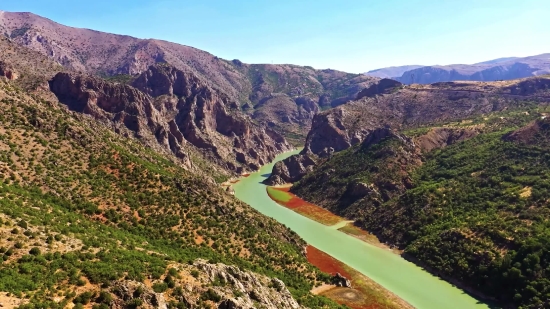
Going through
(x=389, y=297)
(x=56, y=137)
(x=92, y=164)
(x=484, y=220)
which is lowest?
(x=389, y=297)

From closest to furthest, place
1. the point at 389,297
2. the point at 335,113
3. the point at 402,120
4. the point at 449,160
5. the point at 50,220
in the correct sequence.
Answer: the point at 50,220, the point at 389,297, the point at 449,160, the point at 402,120, the point at 335,113

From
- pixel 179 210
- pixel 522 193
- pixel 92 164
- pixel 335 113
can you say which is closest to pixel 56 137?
pixel 92 164

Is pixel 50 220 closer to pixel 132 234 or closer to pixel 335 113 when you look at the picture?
pixel 132 234

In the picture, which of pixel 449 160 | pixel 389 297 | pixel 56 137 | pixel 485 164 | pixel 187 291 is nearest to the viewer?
pixel 187 291

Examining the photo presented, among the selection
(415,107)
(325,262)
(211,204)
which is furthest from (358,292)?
(415,107)

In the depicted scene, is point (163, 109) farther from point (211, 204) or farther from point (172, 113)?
point (211, 204)

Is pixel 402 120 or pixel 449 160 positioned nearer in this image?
pixel 449 160
